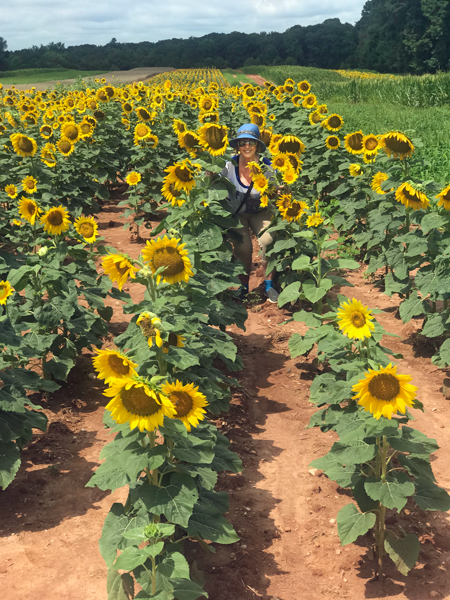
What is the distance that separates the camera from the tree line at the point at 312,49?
63219 mm

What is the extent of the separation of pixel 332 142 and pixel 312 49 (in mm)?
102667

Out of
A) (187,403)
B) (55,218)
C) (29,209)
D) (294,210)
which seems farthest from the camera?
(294,210)

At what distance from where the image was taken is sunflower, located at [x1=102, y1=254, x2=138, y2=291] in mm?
3141

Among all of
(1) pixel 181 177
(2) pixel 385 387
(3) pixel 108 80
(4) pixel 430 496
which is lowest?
(4) pixel 430 496

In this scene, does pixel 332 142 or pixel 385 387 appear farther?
pixel 332 142

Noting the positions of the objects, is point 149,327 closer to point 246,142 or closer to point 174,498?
point 174,498

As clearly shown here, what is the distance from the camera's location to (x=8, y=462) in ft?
12.4

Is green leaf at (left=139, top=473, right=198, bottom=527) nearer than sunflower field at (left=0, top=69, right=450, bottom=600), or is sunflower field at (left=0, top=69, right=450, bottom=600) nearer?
green leaf at (left=139, top=473, right=198, bottom=527)

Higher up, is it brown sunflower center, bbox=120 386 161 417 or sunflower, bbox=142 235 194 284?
sunflower, bbox=142 235 194 284

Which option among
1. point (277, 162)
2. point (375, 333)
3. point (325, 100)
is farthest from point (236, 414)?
point (325, 100)

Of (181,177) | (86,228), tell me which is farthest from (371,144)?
(86,228)

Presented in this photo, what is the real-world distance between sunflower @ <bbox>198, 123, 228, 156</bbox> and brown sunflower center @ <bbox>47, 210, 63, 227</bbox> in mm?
1409

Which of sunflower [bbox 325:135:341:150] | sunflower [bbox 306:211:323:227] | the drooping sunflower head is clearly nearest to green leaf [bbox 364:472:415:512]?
sunflower [bbox 306:211:323:227]

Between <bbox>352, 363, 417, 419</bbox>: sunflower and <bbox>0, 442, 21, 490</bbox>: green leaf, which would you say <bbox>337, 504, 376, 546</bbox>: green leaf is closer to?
<bbox>352, 363, 417, 419</bbox>: sunflower
